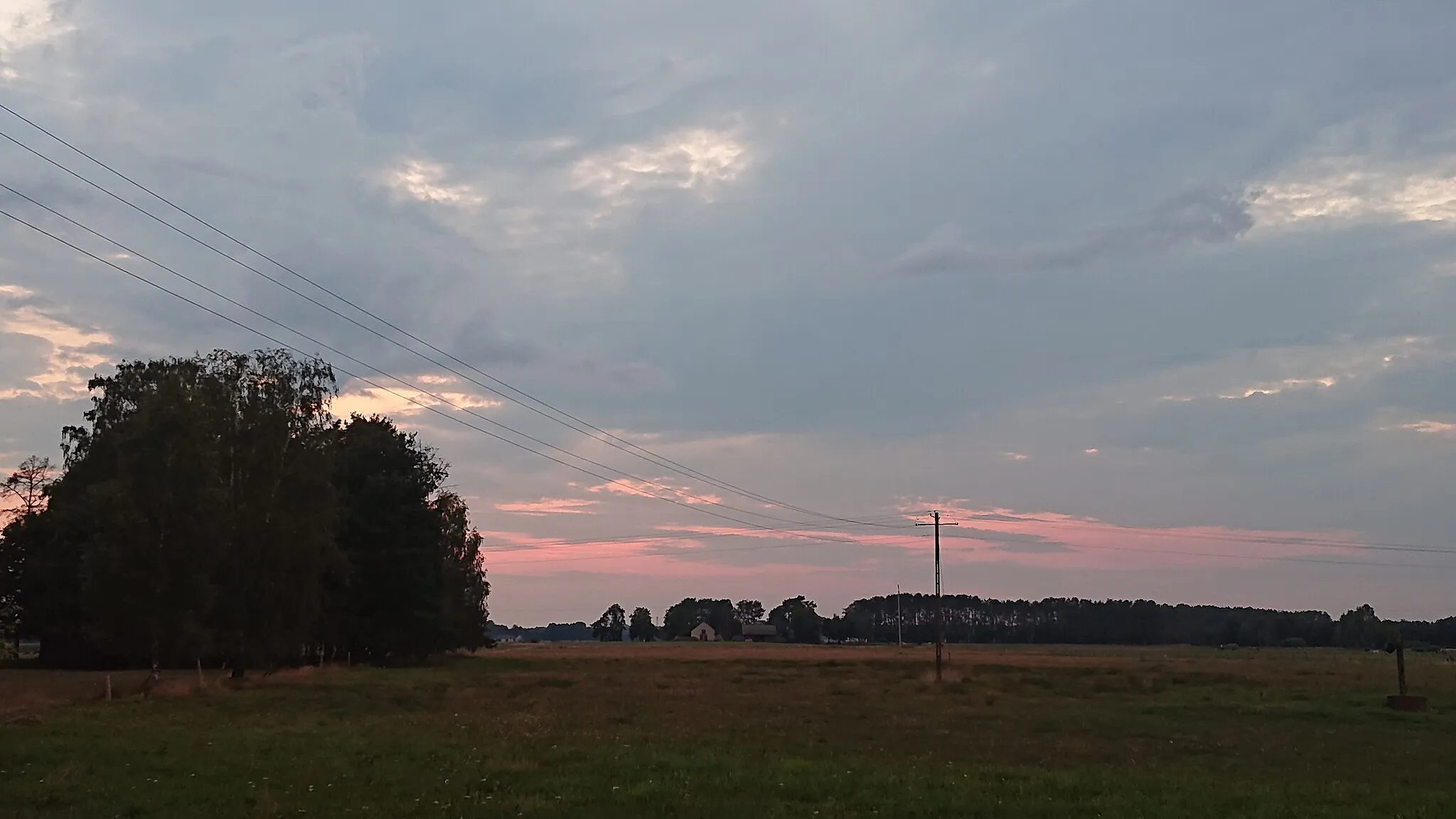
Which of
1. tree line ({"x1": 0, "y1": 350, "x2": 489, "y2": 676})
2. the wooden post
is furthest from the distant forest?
the wooden post

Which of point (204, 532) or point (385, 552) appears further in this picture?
point (385, 552)

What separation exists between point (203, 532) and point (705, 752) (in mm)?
35580

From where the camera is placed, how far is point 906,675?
7462 centimetres

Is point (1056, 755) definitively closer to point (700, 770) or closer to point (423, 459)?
point (700, 770)

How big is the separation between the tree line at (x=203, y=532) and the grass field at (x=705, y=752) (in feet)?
11.9

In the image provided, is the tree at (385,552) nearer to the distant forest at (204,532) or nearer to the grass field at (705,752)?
the distant forest at (204,532)

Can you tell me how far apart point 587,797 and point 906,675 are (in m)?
59.8

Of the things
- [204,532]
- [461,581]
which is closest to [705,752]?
[204,532]

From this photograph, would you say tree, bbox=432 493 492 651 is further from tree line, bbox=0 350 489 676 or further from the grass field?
the grass field

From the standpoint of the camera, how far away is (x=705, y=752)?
78.3 ft

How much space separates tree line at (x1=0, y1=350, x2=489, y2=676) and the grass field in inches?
143

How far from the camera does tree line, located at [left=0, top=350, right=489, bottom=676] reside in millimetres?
50125

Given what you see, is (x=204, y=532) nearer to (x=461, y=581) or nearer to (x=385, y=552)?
(x=385, y=552)

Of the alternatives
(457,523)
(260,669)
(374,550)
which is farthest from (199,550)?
(457,523)
